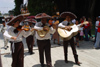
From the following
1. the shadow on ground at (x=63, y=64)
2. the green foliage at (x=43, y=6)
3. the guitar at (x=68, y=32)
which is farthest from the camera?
the green foliage at (x=43, y=6)

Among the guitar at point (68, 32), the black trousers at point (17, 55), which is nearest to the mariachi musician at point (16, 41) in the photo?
the black trousers at point (17, 55)

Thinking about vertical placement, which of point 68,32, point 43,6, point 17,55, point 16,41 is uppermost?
point 43,6

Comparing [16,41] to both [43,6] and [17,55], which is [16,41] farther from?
[43,6]

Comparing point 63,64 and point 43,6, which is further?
point 43,6

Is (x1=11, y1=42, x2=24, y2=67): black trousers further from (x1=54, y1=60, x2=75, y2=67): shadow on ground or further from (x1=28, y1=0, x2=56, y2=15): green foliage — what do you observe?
(x1=28, y1=0, x2=56, y2=15): green foliage

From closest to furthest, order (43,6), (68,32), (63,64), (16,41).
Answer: (16,41) → (68,32) → (63,64) → (43,6)

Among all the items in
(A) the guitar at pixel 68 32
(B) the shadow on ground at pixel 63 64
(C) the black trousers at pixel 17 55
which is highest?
(A) the guitar at pixel 68 32

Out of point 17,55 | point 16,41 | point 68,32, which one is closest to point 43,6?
point 68,32

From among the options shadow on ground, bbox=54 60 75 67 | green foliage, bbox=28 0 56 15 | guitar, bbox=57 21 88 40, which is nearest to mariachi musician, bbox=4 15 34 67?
guitar, bbox=57 21 88 40

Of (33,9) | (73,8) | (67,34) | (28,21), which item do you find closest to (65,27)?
(67,34)

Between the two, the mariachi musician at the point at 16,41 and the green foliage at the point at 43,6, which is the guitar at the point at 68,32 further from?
the green foliage at the point at 43,6

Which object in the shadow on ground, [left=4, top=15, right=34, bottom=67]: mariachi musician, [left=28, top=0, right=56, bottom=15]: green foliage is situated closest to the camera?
[left=4, top=15, right=34, bottom=67]: mariachi musician

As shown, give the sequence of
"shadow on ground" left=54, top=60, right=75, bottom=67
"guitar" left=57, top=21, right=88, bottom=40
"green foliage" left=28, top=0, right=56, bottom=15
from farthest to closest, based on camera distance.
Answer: "green foliage" left=28, top=0, right=56, bottom=15, "shadow on ground" left=54, top=60, right=75, bottom=67, "guitar" left=57, top=21, right=88, bottom=40

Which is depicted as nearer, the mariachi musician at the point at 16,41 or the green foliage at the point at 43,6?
the mariachi musician at the point at 16,41
